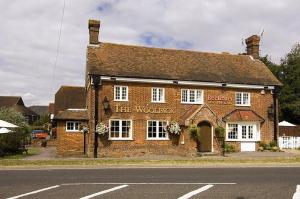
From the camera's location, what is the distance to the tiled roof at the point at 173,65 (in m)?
29.6

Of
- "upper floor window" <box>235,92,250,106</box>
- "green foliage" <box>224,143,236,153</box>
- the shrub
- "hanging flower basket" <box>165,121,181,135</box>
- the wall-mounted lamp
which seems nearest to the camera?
the wall-mounted lamp

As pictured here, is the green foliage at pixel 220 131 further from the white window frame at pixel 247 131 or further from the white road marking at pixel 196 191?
the white road marking at pixel 196 191

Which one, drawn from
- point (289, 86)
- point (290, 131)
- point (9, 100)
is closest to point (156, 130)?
point (290, 131)

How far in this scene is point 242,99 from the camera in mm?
32031

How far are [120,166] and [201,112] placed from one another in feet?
35.3

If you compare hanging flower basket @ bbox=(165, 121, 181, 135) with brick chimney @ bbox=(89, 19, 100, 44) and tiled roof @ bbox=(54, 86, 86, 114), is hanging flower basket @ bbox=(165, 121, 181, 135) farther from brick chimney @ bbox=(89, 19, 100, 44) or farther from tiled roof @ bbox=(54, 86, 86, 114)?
tiled roof @ bbox=(54, 86, 86, 114)

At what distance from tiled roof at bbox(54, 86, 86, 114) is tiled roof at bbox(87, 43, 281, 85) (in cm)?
1557

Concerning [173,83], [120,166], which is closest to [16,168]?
[120,166]

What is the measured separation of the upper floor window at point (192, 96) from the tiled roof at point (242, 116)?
249 cm

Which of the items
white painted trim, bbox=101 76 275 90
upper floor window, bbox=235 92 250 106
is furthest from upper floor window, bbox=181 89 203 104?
upper floor window, bbox=235 92 250 106

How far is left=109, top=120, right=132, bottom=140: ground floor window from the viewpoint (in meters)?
28.5

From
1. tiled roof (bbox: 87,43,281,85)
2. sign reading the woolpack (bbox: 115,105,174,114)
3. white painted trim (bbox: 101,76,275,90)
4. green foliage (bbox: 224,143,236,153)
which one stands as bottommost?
green foliage (bbox: 224,143,236,153)

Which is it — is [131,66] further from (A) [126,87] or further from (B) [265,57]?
(B) [265,57]

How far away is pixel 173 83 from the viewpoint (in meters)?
30.0
